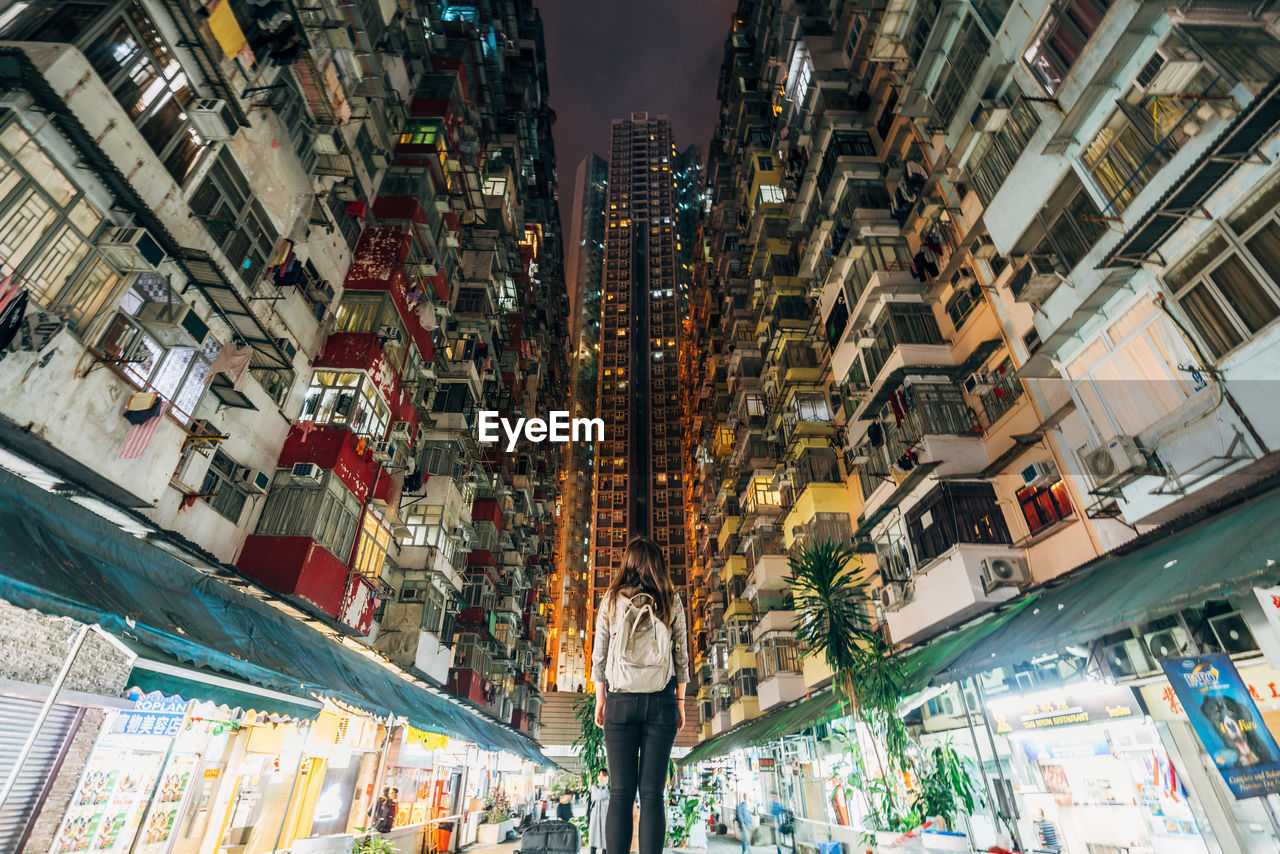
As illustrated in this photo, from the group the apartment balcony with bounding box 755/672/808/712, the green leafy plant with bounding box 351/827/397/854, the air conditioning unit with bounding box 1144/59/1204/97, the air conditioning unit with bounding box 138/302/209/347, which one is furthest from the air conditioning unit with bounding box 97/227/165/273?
the apartment balcony with bounding box 755/672/808/712

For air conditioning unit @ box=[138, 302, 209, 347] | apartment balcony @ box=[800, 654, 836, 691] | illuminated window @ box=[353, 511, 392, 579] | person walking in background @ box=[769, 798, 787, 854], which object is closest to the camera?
air conditioning unit @ box=[138, 302, 209, 347]

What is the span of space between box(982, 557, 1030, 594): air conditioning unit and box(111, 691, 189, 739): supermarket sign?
50.0 feet

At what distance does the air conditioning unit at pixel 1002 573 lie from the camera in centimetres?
1196

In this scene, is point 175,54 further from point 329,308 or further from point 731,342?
point 731,342

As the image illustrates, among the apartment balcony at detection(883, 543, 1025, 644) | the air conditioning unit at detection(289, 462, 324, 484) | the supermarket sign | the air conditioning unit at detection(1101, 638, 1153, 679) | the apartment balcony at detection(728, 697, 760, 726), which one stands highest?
the air conditioning unit at detection(289, 462, 324, 484)

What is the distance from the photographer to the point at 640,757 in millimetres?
3162

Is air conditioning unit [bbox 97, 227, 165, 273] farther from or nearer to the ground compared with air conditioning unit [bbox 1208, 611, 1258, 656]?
farther from the ground

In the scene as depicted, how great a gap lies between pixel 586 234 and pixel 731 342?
91.2 metres

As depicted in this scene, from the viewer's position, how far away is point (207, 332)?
1084 centimetres

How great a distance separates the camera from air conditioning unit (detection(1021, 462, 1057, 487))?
11.9 m

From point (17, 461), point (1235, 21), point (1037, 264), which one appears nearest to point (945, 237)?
point (1037, 264)

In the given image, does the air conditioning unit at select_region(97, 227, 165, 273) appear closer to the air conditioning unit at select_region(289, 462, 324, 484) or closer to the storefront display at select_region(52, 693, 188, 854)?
the air conditioning unit at select_region(289, 462, 324, 484)

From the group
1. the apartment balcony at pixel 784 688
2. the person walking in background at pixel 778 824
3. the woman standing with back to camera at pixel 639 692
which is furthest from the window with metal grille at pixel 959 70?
the apartment balcony at pixel 784 688

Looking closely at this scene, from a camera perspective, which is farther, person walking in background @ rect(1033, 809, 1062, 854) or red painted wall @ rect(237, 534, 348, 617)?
red painted wall @ rect(237, 534, 348, 617)
